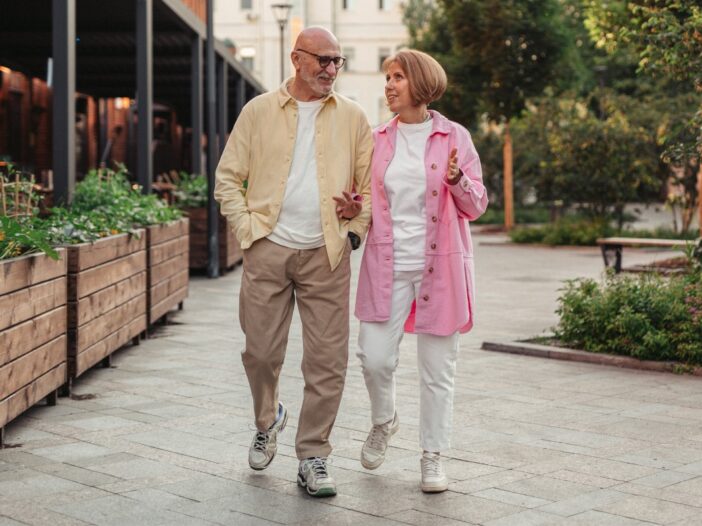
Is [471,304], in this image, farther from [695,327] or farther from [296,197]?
[695,327]

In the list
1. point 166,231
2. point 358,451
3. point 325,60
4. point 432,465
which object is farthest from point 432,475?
point 166,231

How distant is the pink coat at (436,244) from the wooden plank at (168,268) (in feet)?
19.0

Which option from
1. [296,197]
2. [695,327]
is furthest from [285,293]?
[695,327]

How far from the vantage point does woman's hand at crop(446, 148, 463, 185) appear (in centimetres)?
552

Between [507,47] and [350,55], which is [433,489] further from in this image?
[350,55]

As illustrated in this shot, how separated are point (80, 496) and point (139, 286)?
517cm

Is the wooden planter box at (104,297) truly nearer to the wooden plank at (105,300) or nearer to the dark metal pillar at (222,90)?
the wooden plank at (105,300)

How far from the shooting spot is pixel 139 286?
10.6 meters

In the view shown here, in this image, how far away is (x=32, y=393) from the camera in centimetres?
Result: 717

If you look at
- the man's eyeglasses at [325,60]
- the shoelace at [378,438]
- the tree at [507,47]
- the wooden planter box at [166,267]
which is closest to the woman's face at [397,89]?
the man's eyeglasses at [325,60]

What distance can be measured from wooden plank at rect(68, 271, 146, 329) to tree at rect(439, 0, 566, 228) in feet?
74.5

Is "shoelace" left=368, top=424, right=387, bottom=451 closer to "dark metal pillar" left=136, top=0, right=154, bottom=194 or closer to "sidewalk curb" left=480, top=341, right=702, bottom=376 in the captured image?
"sidewalk curb" left=480, top=341, right=702, bottom=376

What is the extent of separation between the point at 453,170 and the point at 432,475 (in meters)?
1.31

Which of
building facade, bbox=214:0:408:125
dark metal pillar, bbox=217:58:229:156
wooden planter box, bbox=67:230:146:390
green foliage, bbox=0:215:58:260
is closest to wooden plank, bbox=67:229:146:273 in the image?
wooden planter box, bbox=67:230:146:390
